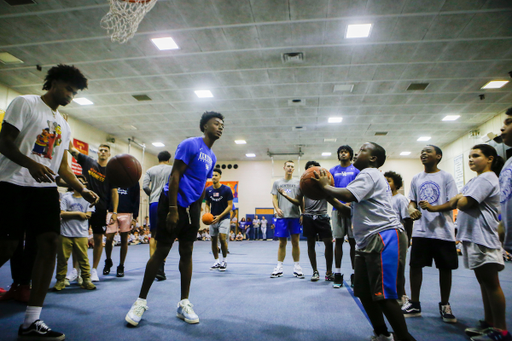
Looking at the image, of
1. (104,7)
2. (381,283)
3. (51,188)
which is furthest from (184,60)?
(381,283)

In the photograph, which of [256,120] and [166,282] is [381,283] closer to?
[166,282]

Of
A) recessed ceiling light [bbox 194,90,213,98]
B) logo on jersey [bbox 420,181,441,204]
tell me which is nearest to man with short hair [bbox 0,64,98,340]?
logo on jersey [bbox 420,181,441,204]

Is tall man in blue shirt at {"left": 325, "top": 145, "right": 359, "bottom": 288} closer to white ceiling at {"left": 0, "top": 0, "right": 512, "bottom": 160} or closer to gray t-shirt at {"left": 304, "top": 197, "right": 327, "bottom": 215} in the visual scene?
gray t-shirt at {"left": 304, "top": 197, "right": 327, "bottom": 215}

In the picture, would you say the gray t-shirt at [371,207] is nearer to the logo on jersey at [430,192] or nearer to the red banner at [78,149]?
the logo on jersey at [430,192]

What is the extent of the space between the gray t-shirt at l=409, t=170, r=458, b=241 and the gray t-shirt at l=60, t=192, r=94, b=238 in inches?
147

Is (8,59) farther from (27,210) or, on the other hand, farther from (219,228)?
(27,210)

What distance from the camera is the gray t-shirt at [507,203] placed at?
62.2 inches

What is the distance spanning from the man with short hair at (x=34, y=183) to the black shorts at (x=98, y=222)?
197cm

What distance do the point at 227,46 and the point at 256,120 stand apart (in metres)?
4.93

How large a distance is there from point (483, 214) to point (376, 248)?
1054 mm

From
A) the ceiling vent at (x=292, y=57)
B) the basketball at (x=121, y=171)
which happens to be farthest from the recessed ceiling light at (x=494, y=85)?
the basketball at (x=121, y=171)

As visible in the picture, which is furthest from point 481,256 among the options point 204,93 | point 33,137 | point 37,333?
point 204,93

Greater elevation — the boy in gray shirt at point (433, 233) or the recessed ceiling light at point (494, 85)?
the recessed ceiling light at point (494, 85)

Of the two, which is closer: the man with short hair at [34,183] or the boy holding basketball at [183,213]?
the man with short hair at [34,183]
